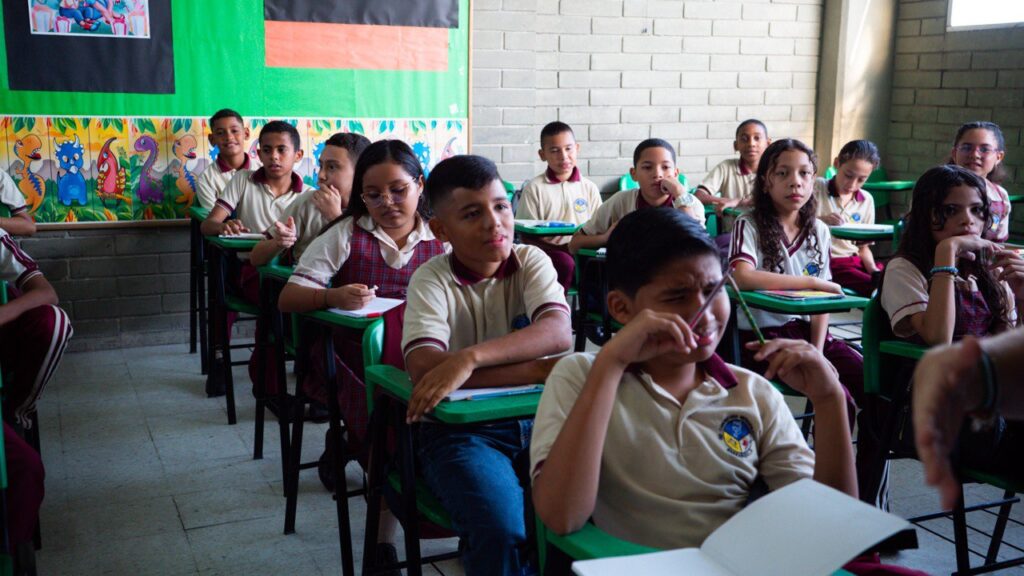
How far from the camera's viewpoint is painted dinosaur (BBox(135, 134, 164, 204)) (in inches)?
187

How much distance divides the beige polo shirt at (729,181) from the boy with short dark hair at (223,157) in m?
2.56

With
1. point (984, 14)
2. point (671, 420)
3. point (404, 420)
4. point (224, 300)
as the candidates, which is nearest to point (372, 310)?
point (404, 420)

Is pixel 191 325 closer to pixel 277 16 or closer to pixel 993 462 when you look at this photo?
pixel 277 16

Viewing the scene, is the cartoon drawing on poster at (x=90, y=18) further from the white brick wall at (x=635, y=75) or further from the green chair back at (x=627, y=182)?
the green chair back at (x=627, y=182)

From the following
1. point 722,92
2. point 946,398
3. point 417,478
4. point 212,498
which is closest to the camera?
point 946,398

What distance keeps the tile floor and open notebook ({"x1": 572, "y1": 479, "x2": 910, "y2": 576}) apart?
141 centimetres

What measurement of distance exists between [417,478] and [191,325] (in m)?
Answer: 3.18

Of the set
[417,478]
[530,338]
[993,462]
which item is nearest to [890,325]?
[993,462]

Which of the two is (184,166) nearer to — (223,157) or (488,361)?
(223,157)

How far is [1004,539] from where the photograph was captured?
8.68 ft

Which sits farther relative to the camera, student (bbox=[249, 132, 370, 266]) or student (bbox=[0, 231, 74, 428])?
student (bbox=[249, 132, 370, 266])

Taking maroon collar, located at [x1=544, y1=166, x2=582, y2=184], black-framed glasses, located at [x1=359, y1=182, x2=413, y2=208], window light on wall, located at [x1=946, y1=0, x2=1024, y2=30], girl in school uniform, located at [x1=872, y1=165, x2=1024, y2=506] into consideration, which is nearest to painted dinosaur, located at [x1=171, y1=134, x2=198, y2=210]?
maroon collar, located at [x1=544, y1=166, x2=582, y2=184]

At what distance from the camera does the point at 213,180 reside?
465 centimetres

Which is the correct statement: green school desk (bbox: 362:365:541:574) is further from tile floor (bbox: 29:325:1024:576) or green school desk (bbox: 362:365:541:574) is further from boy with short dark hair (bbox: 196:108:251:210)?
boy with short dark hair (bbox: 196:108:251:210)
